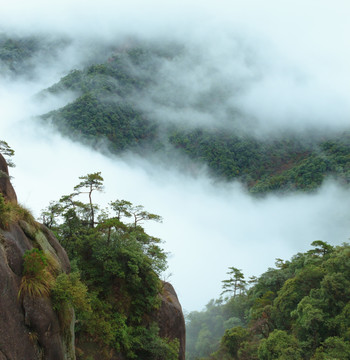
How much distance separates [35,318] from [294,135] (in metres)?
173

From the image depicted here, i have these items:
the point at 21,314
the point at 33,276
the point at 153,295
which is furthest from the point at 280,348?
the point at 21,314

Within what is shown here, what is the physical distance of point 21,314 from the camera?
7.93 metres

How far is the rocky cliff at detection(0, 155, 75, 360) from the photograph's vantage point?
7.42 meters

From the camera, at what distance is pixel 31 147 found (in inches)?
5694

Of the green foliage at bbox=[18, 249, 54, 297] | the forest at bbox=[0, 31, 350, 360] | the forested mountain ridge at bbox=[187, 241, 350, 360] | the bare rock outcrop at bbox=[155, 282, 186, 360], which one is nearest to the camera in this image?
the green foliage at bbox=[18, 249, 54, 297]

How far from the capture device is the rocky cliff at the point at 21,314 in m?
7.42

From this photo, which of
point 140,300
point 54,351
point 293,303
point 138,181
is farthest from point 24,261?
point 138,181

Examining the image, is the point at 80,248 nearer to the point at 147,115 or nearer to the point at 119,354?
the point at 119,354

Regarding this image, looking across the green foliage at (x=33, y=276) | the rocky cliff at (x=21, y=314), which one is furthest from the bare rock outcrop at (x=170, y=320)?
the green foliage at (x=33, y=276)

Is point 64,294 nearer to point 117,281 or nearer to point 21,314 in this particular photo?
point 21,314

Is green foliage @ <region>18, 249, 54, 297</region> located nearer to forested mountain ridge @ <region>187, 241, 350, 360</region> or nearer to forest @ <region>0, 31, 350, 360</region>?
forest @ <region>0, 31, 350, 360</region>

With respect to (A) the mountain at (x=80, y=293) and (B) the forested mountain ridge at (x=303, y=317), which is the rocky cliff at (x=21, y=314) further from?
(B) the forested mountain ridge at (x=303, y=317)

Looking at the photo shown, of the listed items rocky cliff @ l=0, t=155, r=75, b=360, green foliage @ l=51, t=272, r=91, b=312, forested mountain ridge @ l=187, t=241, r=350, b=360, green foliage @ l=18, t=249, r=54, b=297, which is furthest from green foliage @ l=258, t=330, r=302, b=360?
green foliage @ l=18, t=249, r=54, b=297

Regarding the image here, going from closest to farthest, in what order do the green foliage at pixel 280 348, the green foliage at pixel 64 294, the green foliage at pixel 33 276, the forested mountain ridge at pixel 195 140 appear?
1. the green foliage at pixel 33 276
2. the green foliage at pixel 64 294
3. the green foliage at pixel 280 348
4. the forested mountain ridge at pixel 195 140
